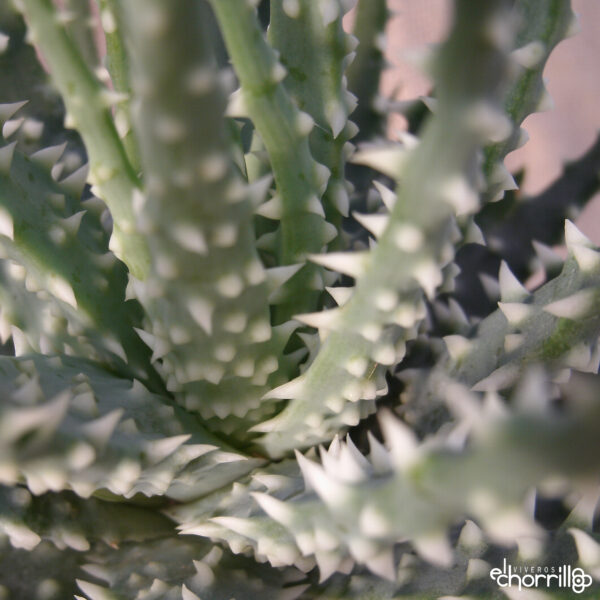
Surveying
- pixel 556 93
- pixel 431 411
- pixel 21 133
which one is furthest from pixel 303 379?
pixel 556 93

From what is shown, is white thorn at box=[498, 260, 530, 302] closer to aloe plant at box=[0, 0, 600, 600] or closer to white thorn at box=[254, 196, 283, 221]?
aloe plant at box=[0, 0, 600, 600]

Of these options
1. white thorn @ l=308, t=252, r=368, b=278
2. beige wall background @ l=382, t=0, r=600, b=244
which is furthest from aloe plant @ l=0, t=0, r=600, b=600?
beige wall background @ l=382, t=0, r=600, b=244

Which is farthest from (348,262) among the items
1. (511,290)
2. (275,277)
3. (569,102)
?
(569,102)

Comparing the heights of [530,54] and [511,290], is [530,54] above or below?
above

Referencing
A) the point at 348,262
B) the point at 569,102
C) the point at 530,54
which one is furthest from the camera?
the point at 569,102

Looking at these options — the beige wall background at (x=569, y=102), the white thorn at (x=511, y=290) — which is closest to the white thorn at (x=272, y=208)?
the white thorn at (x=511, y=290)

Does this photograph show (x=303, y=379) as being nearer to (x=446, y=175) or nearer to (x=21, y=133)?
(x=446, y=175)

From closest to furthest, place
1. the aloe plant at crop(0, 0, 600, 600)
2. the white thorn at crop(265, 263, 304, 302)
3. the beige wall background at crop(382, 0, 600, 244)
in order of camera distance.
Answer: the aloe plant at crop(0, 0, 600, 600)
the white thorn at crop(265, 263, 304, 302)
the beige wall background at crop(382, 0, 600, 244)

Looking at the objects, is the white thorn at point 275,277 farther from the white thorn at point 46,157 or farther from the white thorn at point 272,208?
the white thorn at point 46,157

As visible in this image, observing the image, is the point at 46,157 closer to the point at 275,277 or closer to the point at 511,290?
the point at 275,277
